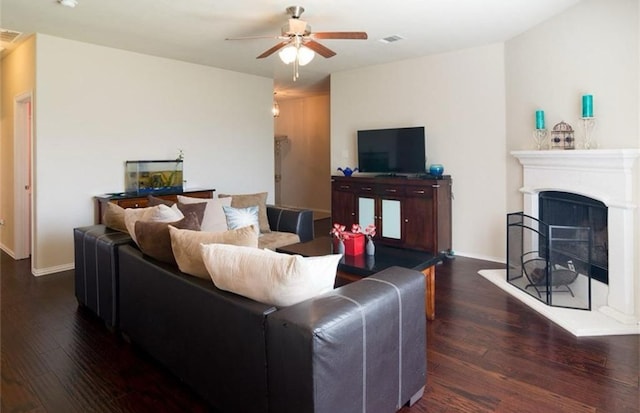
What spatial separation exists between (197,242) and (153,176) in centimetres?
343

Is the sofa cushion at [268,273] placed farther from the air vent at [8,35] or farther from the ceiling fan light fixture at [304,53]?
the air vent at [8,35]

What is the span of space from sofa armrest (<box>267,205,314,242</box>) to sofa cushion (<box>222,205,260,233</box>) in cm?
42

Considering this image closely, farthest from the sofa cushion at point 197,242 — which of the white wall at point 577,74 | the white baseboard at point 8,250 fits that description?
the white baseboard at point 8,250

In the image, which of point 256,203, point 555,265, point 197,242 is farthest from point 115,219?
point 555,265

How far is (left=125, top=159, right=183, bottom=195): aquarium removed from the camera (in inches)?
192

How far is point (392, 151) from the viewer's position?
17.4ft

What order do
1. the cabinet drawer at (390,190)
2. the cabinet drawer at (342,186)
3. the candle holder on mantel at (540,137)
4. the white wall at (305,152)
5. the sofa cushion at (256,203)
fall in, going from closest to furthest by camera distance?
the candle holder on mantel at (540,137) < the sofa cushion at (256,203) < the cabinet drawer at (390,190) < the cabinet drawer at (342,186) < the white wall at (305,152)

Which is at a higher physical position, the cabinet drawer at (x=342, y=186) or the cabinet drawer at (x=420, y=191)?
the cabinet drawer at (x=342, y=186)

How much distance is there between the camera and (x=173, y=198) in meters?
4.89

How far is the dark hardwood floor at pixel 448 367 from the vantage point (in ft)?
6.57

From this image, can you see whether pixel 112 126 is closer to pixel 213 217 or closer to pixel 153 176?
pixel 153 176

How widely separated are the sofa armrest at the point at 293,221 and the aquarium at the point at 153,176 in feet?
4.89

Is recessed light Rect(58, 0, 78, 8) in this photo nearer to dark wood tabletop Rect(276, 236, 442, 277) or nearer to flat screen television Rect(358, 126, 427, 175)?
dark wood tabletop Rect(276, 236, 442, 277)

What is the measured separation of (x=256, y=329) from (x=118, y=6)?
325 centimetres
